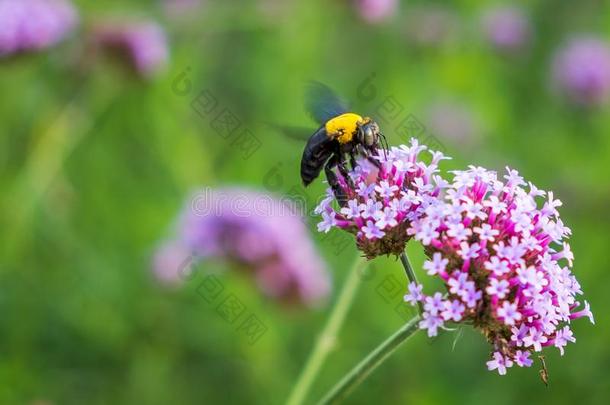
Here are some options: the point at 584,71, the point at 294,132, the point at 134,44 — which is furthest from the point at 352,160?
the point at 584,71

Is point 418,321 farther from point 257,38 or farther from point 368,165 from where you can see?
point 257,38

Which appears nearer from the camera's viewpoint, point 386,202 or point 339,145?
point 386,202

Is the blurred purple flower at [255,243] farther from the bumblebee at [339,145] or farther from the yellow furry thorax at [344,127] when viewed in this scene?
the yellow furry thorax at [344,127]

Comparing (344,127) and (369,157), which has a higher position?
(344,127)

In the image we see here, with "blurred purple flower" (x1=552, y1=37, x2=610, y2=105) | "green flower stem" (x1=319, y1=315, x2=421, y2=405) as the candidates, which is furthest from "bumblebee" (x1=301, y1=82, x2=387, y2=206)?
"blurred purple flower" (x1=552, y1=37, x2=610, y2=105)

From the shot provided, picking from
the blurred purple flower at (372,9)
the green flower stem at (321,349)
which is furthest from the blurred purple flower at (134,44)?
the green flower stem at (321,349)

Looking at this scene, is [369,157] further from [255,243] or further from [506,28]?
[506,28]

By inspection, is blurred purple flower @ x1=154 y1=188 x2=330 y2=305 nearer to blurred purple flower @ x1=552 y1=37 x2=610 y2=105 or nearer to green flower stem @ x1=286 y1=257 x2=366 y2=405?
green flower stem @ x1=286 y1=257 x2=366 y2=405
